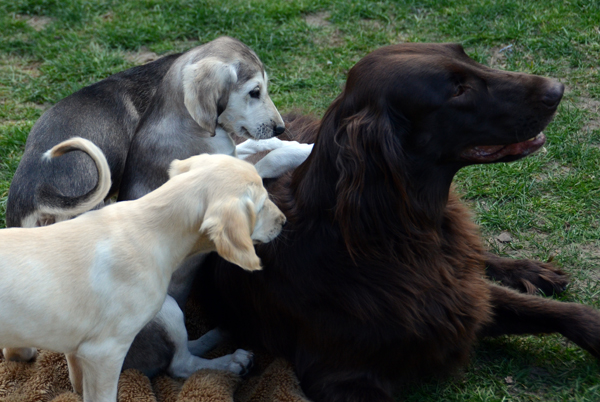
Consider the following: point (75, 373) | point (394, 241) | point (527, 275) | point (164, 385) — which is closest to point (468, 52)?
point (527, 275)

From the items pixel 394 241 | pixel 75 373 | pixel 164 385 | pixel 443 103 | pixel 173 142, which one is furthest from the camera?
pixel 173 142

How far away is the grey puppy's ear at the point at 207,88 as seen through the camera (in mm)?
2941

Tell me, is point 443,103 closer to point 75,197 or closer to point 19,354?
point 75,197

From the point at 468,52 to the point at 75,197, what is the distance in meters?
3.52

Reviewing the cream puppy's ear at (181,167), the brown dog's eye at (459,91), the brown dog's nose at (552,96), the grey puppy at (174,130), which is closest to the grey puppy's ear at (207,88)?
the grey puppy at (174,130)

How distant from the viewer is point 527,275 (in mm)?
3102

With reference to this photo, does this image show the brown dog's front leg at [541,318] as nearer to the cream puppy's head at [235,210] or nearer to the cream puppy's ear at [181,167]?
the cream puppy's head at [235,210]

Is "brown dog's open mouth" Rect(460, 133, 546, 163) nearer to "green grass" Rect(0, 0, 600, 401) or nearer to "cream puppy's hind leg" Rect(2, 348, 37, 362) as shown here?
"green grass" Rect(0, 0, 600, 401)

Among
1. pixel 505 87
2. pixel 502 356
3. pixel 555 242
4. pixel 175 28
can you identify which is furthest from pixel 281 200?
pixel 175 28

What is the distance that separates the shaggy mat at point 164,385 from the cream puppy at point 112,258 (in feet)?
0.98

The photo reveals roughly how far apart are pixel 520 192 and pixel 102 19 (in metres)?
4.15

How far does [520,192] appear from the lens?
376cm

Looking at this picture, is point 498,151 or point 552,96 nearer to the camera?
point 552,96

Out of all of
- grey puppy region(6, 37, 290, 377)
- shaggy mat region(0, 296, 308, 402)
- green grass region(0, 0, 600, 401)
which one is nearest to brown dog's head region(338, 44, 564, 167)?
grey puppy region(6, 37, 290, 377)
